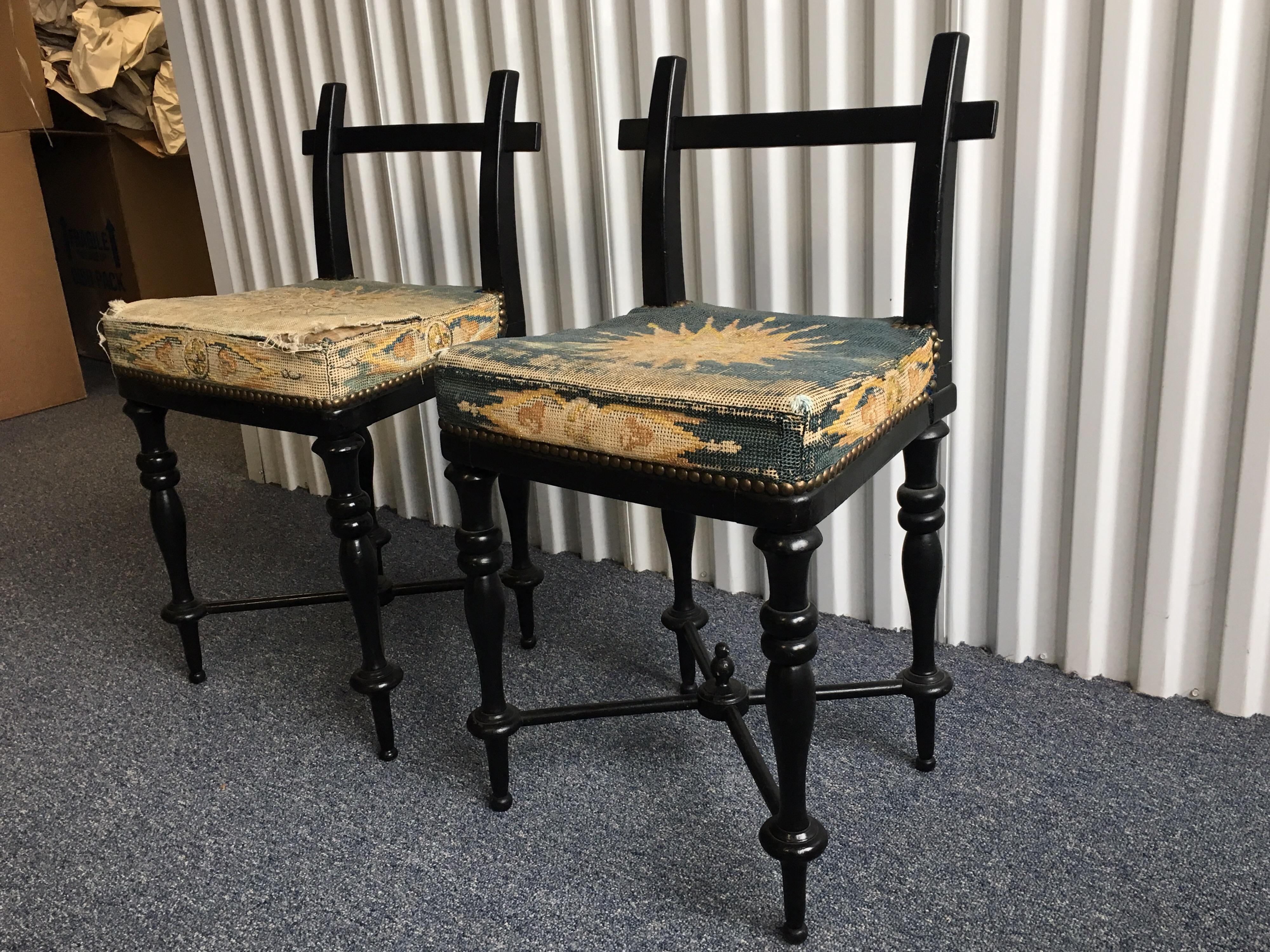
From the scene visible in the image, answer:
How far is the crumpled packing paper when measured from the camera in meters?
2.70

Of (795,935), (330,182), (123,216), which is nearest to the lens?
(795,935)

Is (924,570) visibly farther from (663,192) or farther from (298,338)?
(298,338)

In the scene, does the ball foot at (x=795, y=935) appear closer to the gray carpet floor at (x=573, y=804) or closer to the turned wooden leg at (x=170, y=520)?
the gray carpet floor at (x=573, y=804)

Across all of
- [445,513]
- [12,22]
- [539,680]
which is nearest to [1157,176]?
[539,680]

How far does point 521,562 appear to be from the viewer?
1501mm

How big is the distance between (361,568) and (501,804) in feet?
1.00

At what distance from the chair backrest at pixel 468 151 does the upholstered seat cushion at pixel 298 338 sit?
0.13 feet

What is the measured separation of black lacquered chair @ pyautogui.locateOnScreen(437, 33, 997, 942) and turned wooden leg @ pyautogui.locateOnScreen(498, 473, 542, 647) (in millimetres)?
306

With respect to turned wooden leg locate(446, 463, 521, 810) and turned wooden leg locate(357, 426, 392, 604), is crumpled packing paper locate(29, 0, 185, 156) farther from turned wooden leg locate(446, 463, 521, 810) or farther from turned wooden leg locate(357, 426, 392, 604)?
turned wooden leg locate(446, 463, 521, 810)

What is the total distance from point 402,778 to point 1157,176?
1.07 meters

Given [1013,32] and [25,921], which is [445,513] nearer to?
[25,921]

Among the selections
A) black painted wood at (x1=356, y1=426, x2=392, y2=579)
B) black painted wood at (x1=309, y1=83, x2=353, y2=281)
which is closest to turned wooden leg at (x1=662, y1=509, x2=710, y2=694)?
black painted wood at (x1=356, y1=426, x2=392, y2=579)

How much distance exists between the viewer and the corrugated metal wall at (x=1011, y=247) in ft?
3.77

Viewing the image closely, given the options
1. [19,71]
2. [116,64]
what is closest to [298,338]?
[116,64]
